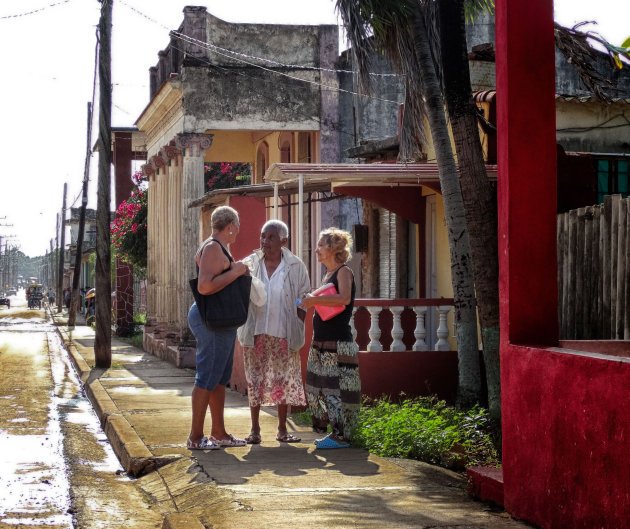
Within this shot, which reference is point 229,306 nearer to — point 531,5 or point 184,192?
point 531,5

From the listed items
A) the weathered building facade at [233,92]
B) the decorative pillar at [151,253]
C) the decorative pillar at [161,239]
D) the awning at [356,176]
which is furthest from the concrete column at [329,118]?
the decorative pillar at [151,253]

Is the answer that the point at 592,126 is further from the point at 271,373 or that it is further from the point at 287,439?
the point at 287,439

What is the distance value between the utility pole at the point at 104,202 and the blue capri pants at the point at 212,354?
9647 mm

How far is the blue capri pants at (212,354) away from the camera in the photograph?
804 centimetres

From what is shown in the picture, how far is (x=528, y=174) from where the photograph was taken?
232 inches

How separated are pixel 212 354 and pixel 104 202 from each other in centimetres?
1011

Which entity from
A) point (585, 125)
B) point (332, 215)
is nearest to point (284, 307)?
point (585, 125)

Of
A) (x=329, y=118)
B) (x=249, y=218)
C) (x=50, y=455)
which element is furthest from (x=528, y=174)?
Result: (x=329, y=118)

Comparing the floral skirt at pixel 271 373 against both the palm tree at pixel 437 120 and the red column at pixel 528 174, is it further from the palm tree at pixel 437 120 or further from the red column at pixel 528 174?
the red column at pixel 528 174

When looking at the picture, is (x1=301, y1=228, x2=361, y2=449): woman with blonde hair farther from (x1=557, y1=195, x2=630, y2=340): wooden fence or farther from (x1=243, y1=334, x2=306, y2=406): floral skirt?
(x1=557, y1=195, x2=630, y2=340): wooden fence

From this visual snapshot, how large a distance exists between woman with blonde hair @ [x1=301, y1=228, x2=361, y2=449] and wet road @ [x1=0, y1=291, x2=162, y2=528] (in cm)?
164

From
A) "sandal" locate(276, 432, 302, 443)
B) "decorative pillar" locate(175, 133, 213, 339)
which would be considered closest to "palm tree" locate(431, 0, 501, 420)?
"sandal" locate(276, 432, 302, 443)

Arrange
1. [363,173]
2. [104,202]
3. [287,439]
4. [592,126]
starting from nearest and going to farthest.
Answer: [287,439]
[363,173]
[592,126]
[104,202]

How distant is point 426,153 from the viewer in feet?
49.2
